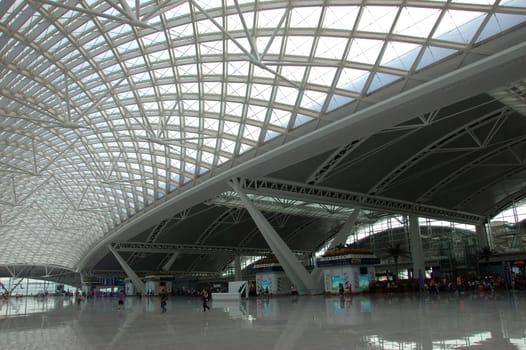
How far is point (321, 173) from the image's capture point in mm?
41375

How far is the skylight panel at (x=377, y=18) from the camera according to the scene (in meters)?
22.6

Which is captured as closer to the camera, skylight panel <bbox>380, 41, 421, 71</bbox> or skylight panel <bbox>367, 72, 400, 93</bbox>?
skylight panel <bbox>380, 41, 421, 71</bbox>

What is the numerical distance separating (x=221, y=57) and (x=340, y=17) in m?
8.06

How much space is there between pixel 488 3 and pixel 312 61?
983 centimetres

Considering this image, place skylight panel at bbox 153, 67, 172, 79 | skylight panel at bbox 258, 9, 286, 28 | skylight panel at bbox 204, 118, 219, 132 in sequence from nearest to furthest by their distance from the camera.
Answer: skylight panel at bbox 258, 9, 286, 28 < skylight panel at bbox 153, 67, 172, 79 < skylight panel at bbox 204, 118, 219, 132

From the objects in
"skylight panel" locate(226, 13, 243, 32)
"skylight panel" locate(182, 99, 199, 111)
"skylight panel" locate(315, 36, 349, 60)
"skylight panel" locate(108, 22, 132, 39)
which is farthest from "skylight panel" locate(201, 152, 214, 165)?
"skylight panel" locate(315, 36, 349, 60)

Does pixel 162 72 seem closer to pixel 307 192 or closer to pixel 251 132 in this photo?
pixel 251 132

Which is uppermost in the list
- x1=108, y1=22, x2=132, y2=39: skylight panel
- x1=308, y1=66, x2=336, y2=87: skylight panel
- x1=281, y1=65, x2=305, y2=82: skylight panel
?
x1=108, y1=22, x2=132, y2=39: skylight panel

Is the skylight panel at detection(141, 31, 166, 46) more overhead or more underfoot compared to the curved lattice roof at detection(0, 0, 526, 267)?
more overhead

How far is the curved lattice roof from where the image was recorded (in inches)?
880

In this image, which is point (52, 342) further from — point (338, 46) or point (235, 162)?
point (235, 162)

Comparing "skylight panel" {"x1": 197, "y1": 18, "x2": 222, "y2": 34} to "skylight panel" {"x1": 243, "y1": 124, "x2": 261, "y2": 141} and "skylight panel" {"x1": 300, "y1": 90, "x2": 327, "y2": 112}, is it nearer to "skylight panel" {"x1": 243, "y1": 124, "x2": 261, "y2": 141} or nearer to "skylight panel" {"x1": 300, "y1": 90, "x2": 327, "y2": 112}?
"skylight panel" {"x1": 300, "y1": 90, "x2": 327, "y2": 112}

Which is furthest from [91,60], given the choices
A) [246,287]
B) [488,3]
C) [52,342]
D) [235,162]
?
[246,287]

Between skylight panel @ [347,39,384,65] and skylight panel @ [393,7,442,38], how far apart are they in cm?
156
